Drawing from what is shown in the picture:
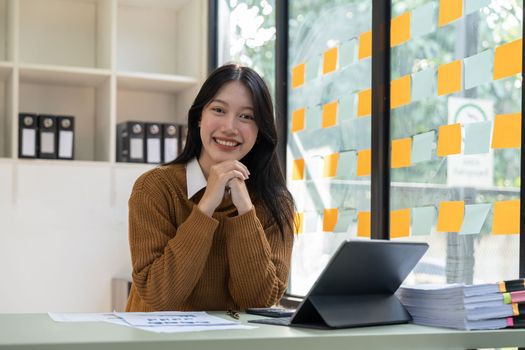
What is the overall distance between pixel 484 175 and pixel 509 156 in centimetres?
13

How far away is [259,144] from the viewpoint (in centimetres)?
234

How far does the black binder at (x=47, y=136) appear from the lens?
4055 mm

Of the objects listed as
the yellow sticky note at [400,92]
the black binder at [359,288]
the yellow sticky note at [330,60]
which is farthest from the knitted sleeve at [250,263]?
the yellow sticky note at [330,60]

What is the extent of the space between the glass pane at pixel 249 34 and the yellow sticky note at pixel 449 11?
132 cm

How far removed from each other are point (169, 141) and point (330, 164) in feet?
4.06

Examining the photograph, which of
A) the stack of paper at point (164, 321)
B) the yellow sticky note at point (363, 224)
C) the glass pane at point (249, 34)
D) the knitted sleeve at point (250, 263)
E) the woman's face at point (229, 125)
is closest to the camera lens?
the stack of paper at point (164, 321)

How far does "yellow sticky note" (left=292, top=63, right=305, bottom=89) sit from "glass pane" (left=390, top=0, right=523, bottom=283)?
0.72 m

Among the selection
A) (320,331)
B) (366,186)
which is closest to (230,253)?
(320,331)

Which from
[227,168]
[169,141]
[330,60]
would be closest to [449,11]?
[330,60]

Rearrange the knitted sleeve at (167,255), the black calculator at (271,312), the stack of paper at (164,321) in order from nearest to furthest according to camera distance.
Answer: the stack of paper at (164,321), the black calculator at (271,312), the knitted sleeve at (167,255)

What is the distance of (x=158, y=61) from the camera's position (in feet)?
15.5

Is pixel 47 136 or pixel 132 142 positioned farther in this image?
pixel 132 142

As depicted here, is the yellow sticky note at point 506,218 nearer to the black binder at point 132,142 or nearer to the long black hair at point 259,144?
the long black hair at point 259,144

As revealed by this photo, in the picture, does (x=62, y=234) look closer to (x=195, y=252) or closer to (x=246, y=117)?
(x=246, y=117)
